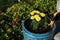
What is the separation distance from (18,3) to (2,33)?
1.06 meters

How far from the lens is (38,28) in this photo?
12.8 feet

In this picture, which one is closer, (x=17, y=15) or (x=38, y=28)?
(x=38, y=28)

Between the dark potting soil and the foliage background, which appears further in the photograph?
the foliage background

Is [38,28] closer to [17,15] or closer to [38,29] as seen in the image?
[38,29]

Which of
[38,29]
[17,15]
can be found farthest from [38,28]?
[17,15]

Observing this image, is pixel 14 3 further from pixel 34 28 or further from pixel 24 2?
pixel 34 28

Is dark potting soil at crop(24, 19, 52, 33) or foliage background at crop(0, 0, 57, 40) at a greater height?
foliage background at crop(0, 0, 57, 40)

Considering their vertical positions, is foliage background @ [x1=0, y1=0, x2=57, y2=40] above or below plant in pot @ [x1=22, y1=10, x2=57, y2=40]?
above

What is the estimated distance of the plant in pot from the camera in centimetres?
379

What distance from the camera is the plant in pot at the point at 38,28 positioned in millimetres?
3793

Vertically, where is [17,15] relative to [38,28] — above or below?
above

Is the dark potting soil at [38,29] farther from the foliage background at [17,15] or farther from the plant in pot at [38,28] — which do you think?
the foliage background at [17,15]

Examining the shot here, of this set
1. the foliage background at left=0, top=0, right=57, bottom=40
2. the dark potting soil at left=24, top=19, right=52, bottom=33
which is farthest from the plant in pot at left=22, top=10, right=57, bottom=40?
the foliage background at left=0, top=0, right=57, bottom=40

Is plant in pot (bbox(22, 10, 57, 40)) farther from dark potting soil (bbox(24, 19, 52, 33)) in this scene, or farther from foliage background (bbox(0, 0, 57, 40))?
foliage background (bbox(0, 0, 57, 40))
